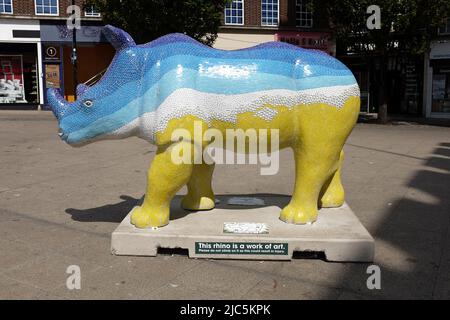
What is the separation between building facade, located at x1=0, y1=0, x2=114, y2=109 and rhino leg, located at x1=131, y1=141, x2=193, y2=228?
19.1 m

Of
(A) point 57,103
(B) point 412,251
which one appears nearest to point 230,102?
(A) point 57,103

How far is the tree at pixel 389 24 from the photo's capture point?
14883mm

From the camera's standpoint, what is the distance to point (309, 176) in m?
4.14

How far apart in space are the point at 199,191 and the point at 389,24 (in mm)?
12655

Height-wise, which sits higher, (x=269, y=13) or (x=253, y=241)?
(x=269, y=13)

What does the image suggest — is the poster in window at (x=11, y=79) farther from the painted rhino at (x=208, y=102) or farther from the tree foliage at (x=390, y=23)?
the painted rhino at (x=208, y=102)

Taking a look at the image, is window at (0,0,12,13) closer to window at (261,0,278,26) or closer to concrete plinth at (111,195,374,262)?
window at (261,0,278,26)

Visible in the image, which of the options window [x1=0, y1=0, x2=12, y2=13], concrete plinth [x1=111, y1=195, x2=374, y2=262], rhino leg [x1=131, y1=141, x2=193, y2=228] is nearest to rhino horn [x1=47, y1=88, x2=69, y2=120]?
rhino leg [x1=131, y1=141, x2=193, y2=228]

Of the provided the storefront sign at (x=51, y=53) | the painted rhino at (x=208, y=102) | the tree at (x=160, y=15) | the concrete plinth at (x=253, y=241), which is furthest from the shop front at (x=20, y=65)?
the concrete plinth at (x=253, y=241)

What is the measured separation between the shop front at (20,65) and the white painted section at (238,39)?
321 inches

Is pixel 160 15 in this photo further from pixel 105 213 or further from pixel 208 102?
pixel 208 102

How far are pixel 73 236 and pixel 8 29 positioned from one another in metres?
19.2

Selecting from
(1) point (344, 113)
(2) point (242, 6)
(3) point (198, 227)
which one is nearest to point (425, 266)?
(1) point (344, 113)

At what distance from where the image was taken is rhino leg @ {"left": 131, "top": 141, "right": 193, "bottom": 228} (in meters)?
3.94
